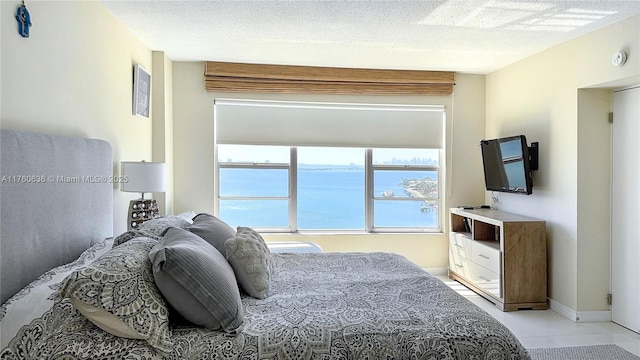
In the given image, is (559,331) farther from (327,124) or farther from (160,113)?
(160,113)

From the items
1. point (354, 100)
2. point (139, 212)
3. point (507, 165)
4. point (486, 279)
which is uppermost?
point (354, 100)

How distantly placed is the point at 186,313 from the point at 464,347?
1.07 m

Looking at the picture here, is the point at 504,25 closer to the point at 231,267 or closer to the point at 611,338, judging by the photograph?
the point at 611,338

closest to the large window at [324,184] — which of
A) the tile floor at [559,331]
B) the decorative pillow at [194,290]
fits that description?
the tile floor at [559,331]

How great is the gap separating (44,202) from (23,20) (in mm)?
868

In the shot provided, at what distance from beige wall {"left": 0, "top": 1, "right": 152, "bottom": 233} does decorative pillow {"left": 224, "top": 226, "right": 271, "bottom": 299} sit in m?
1.15

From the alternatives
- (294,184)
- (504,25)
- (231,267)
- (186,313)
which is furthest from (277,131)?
(186,313)

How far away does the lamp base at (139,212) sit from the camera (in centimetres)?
316

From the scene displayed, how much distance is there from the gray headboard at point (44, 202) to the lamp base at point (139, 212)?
655 millimetres

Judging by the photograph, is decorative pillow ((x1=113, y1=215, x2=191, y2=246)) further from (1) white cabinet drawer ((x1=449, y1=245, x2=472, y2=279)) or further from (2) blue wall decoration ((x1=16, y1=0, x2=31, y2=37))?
(1) white cabinet drawer ((x1=449, y1=245, x2=472, y2=279))

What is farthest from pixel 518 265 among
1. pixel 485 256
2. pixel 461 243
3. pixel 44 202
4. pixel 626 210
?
Result: pixel 44 202

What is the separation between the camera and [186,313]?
61.7 inches

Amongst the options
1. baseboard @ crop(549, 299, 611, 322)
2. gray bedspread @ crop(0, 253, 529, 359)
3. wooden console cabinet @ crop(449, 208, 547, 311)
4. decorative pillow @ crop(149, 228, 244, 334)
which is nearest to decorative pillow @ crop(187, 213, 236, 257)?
gray bedspread @ crop(0, 253, 529, 359)

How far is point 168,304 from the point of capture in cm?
157
